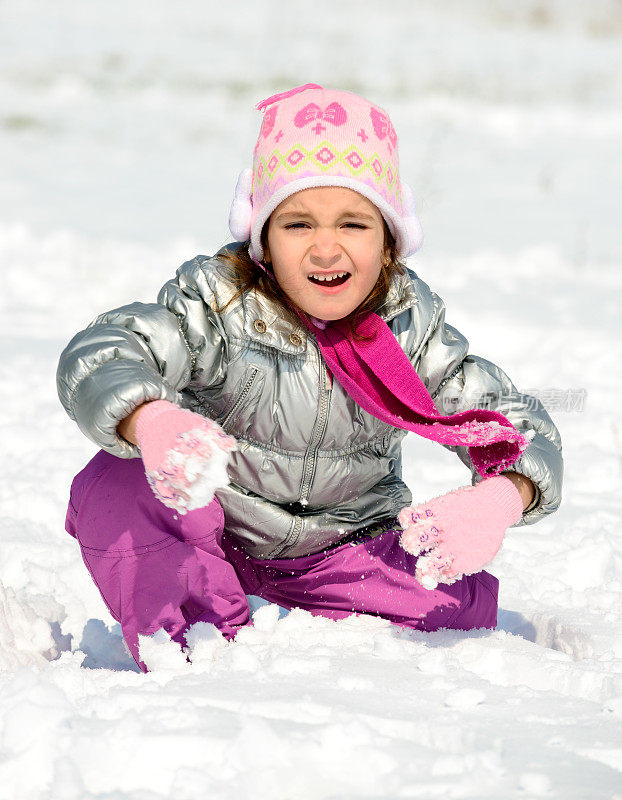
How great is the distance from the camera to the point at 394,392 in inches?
79.1

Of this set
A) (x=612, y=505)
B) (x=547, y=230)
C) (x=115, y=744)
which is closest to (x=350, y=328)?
(x=115, y=744)

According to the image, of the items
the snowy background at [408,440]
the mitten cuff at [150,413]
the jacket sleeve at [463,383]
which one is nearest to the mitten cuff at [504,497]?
the jacket sleeve at [463,383]

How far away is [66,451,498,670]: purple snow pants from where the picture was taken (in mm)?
1917

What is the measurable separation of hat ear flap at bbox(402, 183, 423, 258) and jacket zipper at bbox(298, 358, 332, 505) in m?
0.33

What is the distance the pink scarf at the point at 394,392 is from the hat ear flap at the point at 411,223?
0.62 feet

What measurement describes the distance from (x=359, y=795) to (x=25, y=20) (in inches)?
498

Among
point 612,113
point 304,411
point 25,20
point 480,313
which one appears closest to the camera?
point 304,411

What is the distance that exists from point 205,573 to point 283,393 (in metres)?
0.40

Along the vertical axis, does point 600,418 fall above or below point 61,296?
below

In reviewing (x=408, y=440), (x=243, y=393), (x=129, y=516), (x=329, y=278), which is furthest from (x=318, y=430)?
(x=408, y=440)

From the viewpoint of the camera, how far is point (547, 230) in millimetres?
7090

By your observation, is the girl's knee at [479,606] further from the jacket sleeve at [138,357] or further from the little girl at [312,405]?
the jacket sleeve at [138,357]

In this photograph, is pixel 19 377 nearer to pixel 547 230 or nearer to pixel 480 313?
pixel 480 313

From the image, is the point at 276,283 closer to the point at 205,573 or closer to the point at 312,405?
the point at 312,405
